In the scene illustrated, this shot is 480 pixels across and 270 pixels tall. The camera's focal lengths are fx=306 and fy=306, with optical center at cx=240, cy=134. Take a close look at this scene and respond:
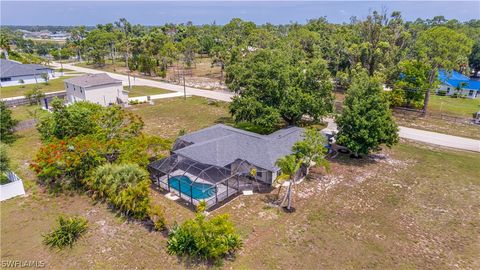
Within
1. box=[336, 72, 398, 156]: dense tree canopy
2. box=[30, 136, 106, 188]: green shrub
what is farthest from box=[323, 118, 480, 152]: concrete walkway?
box=[30, 136, 106, 188]: green shrub

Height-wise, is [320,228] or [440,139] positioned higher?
[440,139]

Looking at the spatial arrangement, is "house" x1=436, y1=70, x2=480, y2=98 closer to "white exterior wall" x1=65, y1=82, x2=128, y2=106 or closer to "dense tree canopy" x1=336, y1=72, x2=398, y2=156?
"dense tree canopy" x1=336, y1=72, x2=398, y2=156

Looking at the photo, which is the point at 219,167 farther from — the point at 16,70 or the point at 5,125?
the point at 16,70

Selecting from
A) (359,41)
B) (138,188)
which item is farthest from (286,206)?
(359,41)

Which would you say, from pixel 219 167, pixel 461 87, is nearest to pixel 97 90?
pixel 219 167

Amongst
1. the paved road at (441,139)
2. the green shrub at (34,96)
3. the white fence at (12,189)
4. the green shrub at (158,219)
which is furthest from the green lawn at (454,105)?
the green shrub at (34,96)
